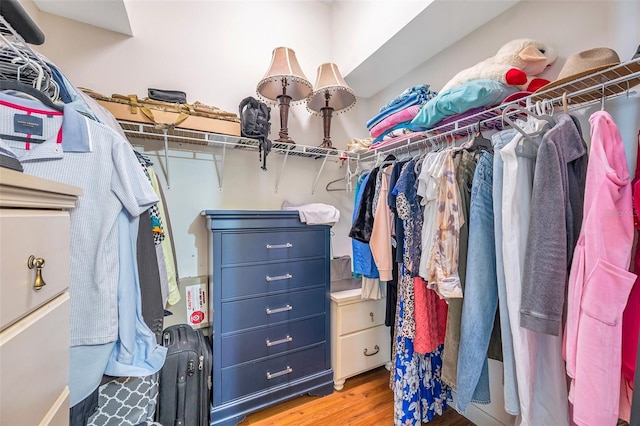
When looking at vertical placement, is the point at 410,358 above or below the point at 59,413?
below

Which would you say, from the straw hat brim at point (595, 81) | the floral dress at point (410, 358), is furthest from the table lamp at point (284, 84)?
the straw hat brim at point (595, 81)

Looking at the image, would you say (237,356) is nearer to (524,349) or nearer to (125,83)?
(524,349)

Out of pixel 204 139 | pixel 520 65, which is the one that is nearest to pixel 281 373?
pixel 204 139

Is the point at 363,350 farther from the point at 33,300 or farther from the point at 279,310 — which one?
the point at 33,300

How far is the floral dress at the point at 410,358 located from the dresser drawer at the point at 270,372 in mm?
474

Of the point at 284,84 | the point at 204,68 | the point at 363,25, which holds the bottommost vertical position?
the point at 284,84

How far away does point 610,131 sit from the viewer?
2.33 ft

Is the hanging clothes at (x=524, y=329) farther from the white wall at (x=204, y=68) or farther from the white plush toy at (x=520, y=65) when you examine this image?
the white wall at (x=204, y=68)

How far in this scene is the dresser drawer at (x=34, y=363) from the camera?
36 centimetres

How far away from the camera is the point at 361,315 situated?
5.44 feet

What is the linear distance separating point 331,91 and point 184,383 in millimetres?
1871

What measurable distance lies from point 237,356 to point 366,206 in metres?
1.05

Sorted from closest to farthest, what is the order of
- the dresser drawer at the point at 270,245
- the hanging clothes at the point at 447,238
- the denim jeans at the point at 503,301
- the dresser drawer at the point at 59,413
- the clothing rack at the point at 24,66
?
the dresser drawer at the point at 59,413, the clothing rack at the point at 24,66, the denim jeans at the point at 503,301, the hanging clothes at the point at 447,238, the dresser drawer at the point at 270,245

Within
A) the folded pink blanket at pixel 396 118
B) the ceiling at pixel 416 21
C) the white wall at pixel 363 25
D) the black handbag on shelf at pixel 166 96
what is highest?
the white wall at pixel 363 25
